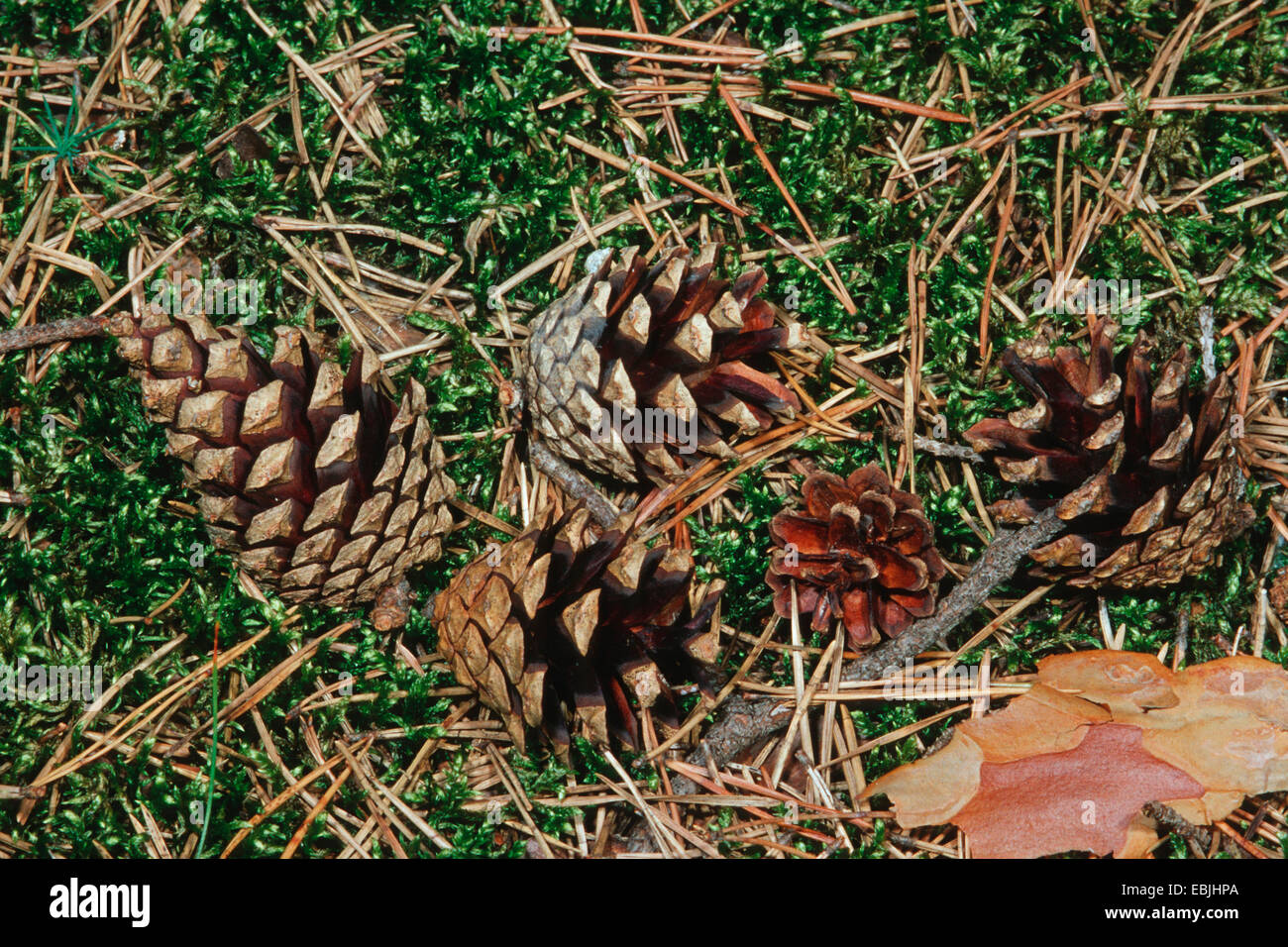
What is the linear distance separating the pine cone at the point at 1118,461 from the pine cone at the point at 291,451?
4.32ft

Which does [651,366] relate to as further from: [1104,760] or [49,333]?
[49,333]

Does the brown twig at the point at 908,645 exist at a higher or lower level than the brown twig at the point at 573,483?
lower

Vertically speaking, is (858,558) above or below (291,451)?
below

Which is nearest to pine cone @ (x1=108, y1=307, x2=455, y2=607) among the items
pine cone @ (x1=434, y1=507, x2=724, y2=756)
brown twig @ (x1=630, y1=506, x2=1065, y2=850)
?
pine cone @ (x1=434, y1=507, x2=724, y2=756)

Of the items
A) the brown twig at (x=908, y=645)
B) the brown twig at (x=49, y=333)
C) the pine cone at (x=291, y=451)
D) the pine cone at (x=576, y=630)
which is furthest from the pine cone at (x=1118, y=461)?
the brown twig at (x=49, y=333)

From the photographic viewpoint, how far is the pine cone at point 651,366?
193 centimetres

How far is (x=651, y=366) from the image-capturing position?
198 cm

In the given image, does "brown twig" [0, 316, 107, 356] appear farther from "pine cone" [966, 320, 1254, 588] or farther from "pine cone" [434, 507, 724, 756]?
"pine cone" [966, 320, 1254, 588]

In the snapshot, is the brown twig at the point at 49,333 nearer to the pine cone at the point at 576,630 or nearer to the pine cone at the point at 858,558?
the pine cone at the point at 576,630

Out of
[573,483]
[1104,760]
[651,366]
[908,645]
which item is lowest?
[1104,760]

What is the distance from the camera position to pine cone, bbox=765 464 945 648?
1.99 meters

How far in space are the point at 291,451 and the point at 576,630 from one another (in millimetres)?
679

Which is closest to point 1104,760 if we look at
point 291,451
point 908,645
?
point 908,645
